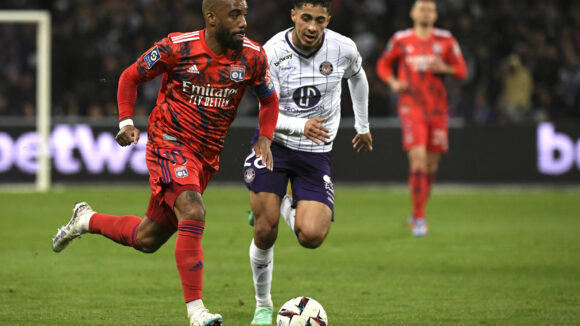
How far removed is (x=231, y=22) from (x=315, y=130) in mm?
984

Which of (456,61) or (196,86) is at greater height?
(196,86)

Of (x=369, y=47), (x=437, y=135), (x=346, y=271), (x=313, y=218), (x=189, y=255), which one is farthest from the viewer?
(x=369, y=47)

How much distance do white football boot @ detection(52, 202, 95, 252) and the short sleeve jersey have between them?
879mm

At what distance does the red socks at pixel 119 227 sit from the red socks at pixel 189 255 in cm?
61

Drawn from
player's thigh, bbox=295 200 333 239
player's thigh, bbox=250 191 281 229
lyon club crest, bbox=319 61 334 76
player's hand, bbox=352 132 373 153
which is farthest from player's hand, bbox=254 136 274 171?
player's hand, bbox=352 132 373 153

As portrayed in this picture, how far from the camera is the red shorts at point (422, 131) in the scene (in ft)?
37.8

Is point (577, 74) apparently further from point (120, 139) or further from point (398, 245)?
point (120, 139)

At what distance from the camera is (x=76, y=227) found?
6.75 m

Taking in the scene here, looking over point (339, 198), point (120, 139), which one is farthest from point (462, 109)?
point (120, 139)

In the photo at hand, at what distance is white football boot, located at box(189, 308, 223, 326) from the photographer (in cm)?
549

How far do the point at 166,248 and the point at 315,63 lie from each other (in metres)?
4.09

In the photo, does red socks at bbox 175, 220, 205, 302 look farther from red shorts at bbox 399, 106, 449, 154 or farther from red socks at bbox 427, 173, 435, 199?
red socks at bbox 427, 173, 435, 199

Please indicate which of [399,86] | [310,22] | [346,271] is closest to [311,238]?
[310,22]

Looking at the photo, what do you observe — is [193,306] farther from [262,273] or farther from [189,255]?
[262,273]
